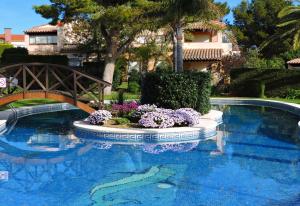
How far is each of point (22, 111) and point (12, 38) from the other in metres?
73.4

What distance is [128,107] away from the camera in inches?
671

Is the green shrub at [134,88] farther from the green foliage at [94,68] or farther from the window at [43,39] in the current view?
the window at [43,39]

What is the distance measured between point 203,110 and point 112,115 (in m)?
4.36

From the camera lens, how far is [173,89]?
17.5m

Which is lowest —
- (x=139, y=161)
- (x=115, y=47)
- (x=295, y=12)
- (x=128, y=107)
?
(x=139, y=161)

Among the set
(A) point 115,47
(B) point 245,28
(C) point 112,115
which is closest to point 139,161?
(C) point 112,115

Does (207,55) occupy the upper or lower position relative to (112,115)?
upper

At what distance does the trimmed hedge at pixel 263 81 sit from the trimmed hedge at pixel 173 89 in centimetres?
1401

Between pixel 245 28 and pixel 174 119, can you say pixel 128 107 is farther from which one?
pixel 245 28

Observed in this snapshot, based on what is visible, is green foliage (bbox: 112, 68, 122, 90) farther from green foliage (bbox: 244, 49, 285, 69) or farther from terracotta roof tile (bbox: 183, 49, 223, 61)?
green foliage (bbox: 244, 49, 285, 69)

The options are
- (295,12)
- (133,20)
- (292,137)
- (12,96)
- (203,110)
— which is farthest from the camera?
(295,12)

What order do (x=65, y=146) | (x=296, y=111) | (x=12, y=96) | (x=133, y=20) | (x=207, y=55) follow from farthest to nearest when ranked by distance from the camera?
(x=207, y=55) < (x=133, y=20) < (x=296, y=111) < (x=12, y=96) < (x=65, y=146)

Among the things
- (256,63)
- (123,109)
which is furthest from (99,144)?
(256,63)

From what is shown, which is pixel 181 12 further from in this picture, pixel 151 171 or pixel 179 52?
pixel 151 171
